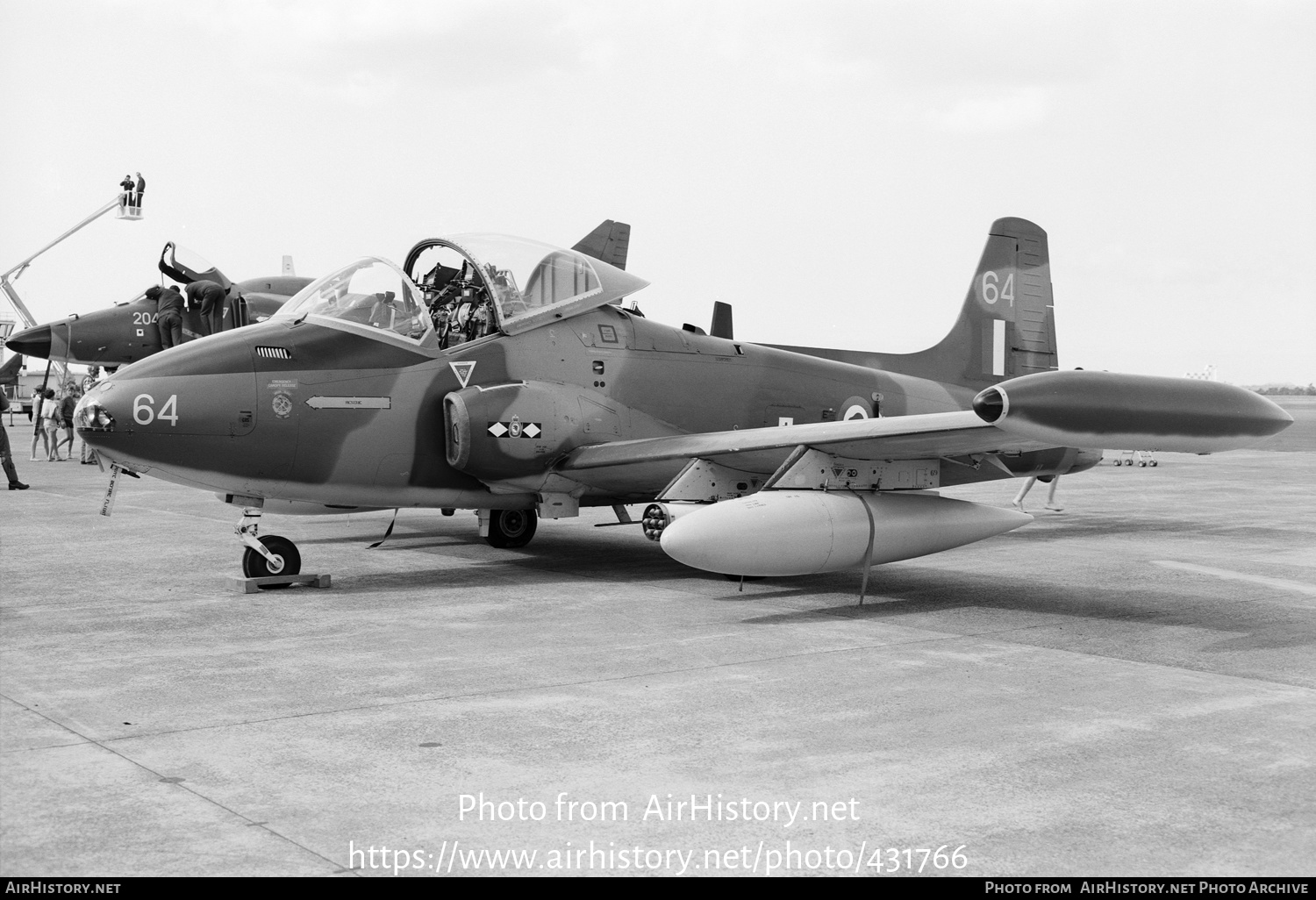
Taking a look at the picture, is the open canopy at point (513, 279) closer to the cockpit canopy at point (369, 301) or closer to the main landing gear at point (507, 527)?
the cockpit canopy at point (369, 301)

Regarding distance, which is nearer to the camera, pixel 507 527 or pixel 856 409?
pixel 507 527

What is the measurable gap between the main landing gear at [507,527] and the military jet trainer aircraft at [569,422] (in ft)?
0.07

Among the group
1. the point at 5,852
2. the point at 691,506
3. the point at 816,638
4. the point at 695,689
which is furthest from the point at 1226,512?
the point at 5,852

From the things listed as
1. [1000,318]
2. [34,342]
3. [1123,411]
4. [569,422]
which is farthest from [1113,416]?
[34,342]

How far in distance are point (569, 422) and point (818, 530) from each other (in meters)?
2.72

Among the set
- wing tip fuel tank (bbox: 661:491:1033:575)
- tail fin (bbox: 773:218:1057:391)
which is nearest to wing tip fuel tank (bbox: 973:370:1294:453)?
wing tip fuel tank (bbox: 661:491:1033:575)

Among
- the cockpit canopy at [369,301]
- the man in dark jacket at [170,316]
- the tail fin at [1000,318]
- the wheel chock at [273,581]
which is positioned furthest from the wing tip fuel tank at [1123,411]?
the man in dark jacket at [170,316]

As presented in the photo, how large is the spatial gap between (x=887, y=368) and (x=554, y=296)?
4.47 meters

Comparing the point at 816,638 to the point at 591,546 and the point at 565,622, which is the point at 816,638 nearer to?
the point at 565,622

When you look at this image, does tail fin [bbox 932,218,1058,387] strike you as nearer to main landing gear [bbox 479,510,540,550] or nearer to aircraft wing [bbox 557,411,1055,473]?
aircraft wing [bbox 557,411,1055,473]

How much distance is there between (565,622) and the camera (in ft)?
25.5

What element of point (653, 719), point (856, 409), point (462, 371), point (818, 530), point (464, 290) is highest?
point (464, 290)

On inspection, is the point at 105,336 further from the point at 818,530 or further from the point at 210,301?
the point at 818,530

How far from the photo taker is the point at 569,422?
10.3m
